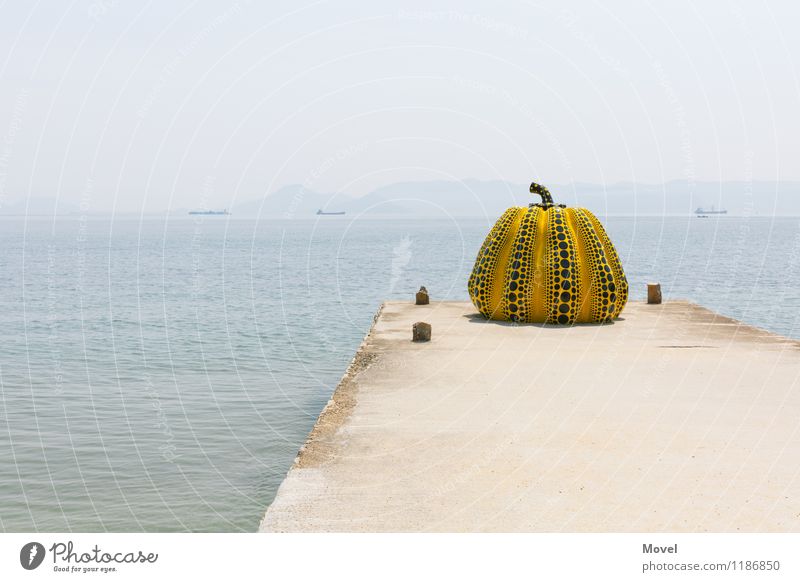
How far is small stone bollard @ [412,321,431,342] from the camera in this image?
68.0 ft

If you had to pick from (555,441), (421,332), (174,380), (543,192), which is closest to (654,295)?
(543,192)

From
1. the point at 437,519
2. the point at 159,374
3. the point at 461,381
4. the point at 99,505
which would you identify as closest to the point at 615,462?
the point at 437,519

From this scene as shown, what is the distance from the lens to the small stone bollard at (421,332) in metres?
20.7

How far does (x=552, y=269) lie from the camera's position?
22.7 meters

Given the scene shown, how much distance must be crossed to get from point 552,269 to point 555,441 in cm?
1092

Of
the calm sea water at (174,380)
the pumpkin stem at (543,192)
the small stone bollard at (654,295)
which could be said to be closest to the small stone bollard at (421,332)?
the calm sea water at (174,380)

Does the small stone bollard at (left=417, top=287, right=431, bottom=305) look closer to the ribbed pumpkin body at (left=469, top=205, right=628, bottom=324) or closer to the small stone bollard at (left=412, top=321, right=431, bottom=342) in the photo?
the ribbed pumpkin body at (left=469, top=205, right=628, bottom=324)

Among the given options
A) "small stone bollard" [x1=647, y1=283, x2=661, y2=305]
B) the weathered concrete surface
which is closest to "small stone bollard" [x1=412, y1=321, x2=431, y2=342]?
the weathered concrete surface

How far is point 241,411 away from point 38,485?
18.0ft

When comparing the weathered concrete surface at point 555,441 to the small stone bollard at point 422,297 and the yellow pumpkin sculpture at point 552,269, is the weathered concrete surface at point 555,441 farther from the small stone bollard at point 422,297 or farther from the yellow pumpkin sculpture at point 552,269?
the small stone bollard at point 422,297

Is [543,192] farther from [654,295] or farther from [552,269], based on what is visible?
[654,295]

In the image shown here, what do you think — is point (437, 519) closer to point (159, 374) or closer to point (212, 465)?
point (212, 465)

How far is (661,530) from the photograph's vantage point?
29.3 ft

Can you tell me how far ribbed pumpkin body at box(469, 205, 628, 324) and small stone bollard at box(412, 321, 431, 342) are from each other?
3.45 meters
